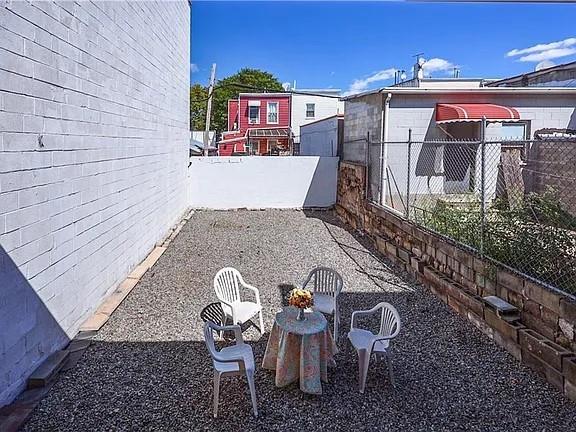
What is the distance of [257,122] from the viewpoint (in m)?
29.0

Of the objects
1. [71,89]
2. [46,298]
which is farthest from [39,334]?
[71,89]

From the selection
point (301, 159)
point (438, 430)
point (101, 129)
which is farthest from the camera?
point (301, 159)

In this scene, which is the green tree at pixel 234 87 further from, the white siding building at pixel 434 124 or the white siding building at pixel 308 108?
the white siding building at pixel 434 124

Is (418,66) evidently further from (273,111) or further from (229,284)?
(229,284)

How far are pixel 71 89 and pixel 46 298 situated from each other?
6.26ft

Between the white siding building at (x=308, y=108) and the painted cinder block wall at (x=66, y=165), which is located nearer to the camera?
the painted cinder block wall at (x=66, y=165)

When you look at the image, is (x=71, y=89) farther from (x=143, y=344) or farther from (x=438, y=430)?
(x=438, y=430)

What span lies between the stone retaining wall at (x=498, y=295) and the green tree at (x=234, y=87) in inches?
1395

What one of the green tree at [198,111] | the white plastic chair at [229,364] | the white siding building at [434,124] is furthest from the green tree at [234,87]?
the white plastic chair at [229,364]

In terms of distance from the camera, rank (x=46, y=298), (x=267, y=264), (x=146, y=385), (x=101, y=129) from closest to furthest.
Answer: (x=146, y=385)
(x=46, y=298)
(x=101, y=129)
(x=267, y=264)

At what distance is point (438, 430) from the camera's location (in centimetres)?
312

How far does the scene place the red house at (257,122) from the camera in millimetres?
28016

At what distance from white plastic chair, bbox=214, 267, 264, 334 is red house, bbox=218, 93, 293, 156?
23.2 metres

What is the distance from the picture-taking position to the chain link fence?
→ 442 centimetres
